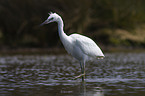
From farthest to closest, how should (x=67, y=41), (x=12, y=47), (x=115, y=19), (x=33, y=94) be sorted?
(x=115, y=19)
(x=12, y=47)
(x=67, y=41)
(x=33, y=94)

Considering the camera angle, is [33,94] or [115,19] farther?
[115,19]

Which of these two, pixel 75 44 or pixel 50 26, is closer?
pixel 75 44

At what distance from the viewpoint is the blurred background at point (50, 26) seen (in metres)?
35.0

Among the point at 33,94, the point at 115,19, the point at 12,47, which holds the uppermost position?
the point at 115,19

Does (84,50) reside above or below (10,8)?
below

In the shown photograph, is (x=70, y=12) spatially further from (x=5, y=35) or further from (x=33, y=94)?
(x=33, y=94)

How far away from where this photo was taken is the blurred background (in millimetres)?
35000

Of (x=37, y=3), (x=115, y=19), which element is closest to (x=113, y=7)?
(x=115, y=19)

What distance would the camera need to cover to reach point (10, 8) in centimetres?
3559

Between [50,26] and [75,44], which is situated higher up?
[50,26]

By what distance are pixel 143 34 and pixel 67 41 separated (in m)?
24.7

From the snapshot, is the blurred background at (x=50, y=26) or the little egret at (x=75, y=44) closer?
the little egret at (x=75, y=44)

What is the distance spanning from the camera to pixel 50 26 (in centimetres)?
3494

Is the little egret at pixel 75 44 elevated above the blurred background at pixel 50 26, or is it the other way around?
the blurred background at pixel 50 26
